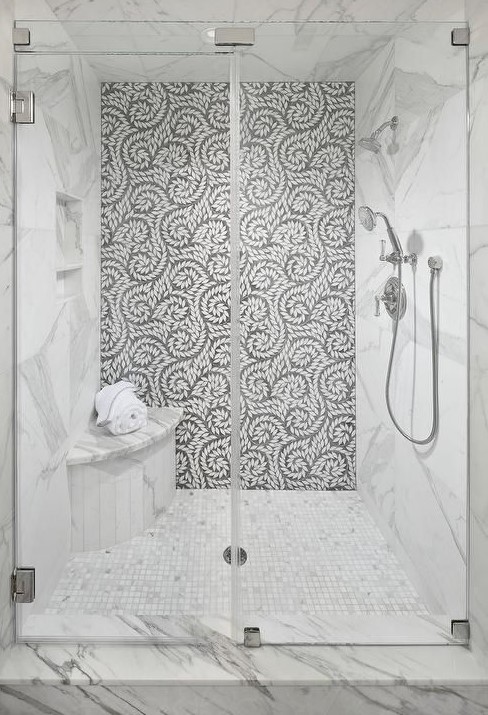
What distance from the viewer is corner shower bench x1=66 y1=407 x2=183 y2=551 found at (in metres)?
2.13

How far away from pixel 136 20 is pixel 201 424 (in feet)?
4.25

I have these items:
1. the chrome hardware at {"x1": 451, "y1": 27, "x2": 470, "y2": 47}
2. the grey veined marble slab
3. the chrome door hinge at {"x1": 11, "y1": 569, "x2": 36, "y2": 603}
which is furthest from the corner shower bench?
the chrome hardware at {"x1": 451, "y1": 27, "x2": 470, "y2": 47}

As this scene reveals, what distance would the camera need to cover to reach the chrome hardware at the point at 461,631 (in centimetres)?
211

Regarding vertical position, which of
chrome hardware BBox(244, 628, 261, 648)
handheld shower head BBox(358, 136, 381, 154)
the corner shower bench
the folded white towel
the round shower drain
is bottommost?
chrome hardware BBox(244, 628, 261, 648)

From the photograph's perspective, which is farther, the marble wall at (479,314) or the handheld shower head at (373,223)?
the handheld shower head at (373,223)

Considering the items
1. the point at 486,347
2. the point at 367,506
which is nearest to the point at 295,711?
the point at 367,506

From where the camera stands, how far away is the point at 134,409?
214 cm

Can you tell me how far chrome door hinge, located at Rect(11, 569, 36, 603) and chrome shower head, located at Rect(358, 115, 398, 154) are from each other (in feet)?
5.68

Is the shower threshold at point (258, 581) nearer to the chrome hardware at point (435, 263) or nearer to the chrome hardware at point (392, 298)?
the chrome hardware at point (392, 298)

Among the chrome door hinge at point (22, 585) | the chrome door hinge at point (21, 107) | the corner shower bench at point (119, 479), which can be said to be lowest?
the chrome door hinge at point (22, 585)

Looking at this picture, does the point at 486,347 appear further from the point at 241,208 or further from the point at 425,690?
the point at 425,690

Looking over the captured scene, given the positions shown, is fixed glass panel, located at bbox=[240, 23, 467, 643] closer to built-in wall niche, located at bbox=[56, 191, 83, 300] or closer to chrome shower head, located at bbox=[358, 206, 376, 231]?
chrome shower head, located at bbox=[358, 206, 376, 231]

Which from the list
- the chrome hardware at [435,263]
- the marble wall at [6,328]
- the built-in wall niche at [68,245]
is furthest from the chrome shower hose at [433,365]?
the marble wall at [6,328]

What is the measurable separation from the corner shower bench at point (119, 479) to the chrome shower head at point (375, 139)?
1.04 m
